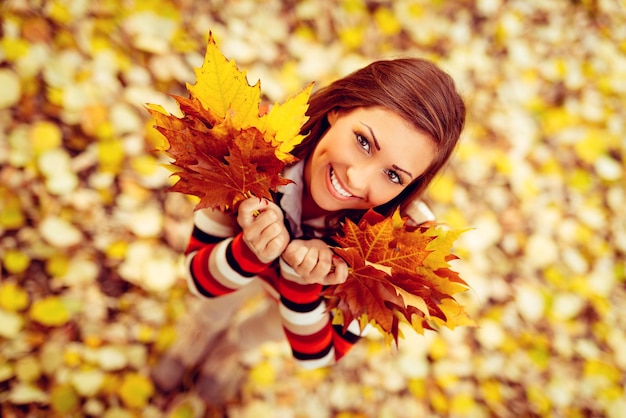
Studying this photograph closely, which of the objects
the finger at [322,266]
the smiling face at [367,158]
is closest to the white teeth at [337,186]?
the smiling face at [367,158]

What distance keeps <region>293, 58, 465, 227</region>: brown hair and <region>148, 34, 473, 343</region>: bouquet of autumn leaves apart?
144 millimetres

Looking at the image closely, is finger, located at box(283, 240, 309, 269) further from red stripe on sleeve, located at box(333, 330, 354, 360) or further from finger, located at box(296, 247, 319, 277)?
red stripe on sleeve, located at box(333, 330, 354, 360)

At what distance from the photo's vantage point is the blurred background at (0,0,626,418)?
1.34 meters

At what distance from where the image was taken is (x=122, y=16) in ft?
5.37

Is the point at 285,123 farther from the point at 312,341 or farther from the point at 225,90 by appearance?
the point at 312,341

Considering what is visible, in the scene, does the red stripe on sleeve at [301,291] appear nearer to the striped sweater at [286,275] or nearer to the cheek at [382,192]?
the striped sweater at [286,275]

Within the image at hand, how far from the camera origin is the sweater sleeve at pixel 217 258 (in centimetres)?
84

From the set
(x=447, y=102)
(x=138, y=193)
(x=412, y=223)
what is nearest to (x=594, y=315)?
(x=412, y=223)

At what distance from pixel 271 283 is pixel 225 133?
443mm

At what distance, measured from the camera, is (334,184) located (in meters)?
0.77

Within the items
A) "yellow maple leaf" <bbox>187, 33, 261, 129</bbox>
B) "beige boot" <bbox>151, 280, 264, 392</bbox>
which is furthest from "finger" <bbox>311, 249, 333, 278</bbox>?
"beige boot" <bbox>151, 280, 264, 392</bbox>

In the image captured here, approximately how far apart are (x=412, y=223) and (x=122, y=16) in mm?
1370

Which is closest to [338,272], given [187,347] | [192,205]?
[187,347]

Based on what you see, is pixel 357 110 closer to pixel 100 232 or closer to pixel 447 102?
pixel 447 102
